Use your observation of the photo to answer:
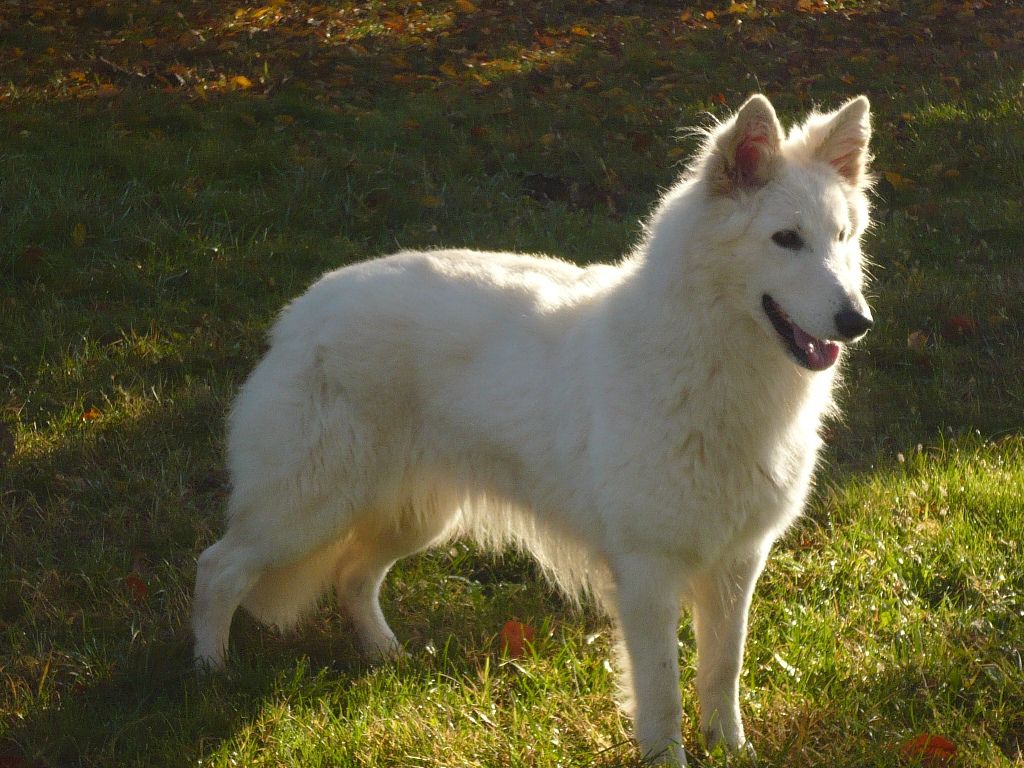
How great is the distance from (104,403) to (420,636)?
2.23 metres

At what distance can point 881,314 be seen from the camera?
628cm

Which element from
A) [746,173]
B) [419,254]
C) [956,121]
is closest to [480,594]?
[419,254]

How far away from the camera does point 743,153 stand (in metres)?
3.15

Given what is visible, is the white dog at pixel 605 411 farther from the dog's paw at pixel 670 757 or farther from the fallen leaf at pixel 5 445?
the fallen leaf at pixel 5 445

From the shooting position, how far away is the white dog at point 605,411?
3.15 m

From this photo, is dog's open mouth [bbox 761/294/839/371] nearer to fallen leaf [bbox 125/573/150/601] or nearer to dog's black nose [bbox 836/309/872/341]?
dog's black nose [bbox 836/309/872/341]

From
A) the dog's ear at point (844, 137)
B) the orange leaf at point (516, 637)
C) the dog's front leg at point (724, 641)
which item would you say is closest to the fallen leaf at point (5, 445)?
the orange leaf at point (516, 637)

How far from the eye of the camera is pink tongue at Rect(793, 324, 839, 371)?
3068 millimetres

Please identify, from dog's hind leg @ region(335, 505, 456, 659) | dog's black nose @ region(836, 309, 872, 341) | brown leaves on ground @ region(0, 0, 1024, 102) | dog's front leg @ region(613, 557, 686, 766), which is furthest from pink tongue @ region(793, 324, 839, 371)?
brown leaves on ground @ region(0, 0, 1024, 102)

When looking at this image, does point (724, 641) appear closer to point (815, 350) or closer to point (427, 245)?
point (815, 350)

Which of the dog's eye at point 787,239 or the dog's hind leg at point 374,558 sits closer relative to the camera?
the dog's eye at point 787,239

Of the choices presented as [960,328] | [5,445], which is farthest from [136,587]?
[960,328]

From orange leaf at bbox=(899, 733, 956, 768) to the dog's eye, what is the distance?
4.77ft

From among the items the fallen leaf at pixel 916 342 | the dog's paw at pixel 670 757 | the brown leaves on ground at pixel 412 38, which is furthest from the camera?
the brown leaves on ground at pixel 412 38
